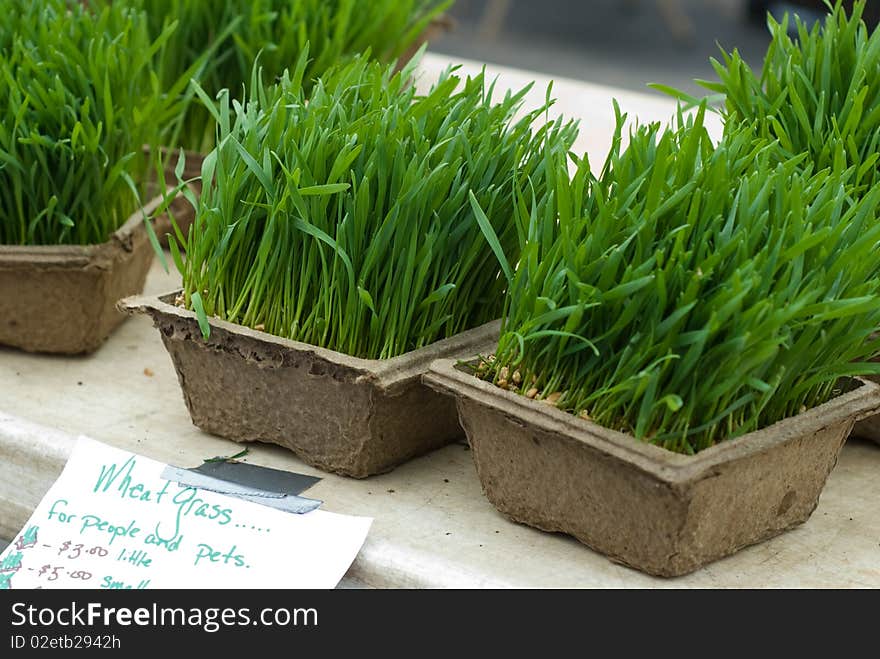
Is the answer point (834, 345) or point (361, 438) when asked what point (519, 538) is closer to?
point (361, 438)

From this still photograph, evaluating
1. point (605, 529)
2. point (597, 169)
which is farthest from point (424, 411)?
point (597, 169)

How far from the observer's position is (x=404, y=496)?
0.93 metres

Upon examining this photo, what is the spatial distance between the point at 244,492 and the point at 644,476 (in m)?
0.28

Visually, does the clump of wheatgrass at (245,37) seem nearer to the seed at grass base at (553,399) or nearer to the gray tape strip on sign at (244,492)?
the gray tape strip on sign at (244,492)

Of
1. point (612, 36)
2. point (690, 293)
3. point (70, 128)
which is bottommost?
point (612, 36)

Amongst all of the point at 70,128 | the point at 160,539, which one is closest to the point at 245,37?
the point at 70,128

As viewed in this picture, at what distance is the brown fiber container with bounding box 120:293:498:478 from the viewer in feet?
2.95

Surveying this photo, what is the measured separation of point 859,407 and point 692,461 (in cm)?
16

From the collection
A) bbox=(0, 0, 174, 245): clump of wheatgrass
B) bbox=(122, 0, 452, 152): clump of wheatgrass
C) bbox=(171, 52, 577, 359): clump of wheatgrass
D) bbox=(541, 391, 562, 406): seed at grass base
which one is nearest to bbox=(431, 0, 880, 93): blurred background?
bbox=(122, 0, 452, 152): clump of wheatgrass

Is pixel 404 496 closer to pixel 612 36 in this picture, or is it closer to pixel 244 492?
pixel 244 492

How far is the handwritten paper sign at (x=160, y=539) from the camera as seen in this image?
83 cm

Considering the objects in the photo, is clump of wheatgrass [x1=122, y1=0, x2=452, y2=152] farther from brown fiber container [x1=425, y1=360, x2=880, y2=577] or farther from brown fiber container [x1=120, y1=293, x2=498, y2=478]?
brown fiber container [x1=425, y1=360, x2=880, y2=577]

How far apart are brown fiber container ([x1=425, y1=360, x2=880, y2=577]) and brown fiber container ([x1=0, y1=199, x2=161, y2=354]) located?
38 cm

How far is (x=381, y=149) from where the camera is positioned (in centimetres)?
89
